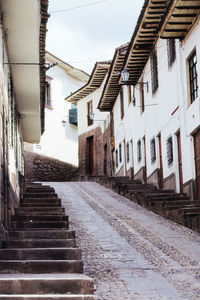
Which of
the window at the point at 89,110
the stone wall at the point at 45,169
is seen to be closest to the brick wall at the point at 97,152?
the window at the point at 89,110

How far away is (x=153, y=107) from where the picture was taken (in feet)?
68.2

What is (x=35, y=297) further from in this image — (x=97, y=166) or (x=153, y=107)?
Result: (x=97, y=166)

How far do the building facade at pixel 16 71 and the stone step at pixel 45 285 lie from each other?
2.48 meters

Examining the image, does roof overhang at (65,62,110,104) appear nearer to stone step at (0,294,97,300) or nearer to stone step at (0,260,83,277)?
stone step at (0,260,83,277)

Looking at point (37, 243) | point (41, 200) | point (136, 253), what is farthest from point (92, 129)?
point (37, 243)

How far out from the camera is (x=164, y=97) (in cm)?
1898

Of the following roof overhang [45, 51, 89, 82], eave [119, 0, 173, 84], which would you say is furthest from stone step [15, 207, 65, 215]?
roof overhang [45, 51, 89, 82]

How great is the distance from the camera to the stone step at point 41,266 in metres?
7.35

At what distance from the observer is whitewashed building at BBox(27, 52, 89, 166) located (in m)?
34.6

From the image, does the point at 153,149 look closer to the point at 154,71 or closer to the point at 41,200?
the point at 154,71

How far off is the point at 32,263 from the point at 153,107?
46.0ft

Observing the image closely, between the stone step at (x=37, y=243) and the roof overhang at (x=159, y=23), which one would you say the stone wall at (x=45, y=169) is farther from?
the stone step at (x=37, y=243)

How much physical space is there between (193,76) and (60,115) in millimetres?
21248

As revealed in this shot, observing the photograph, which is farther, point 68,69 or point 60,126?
point 68,69
